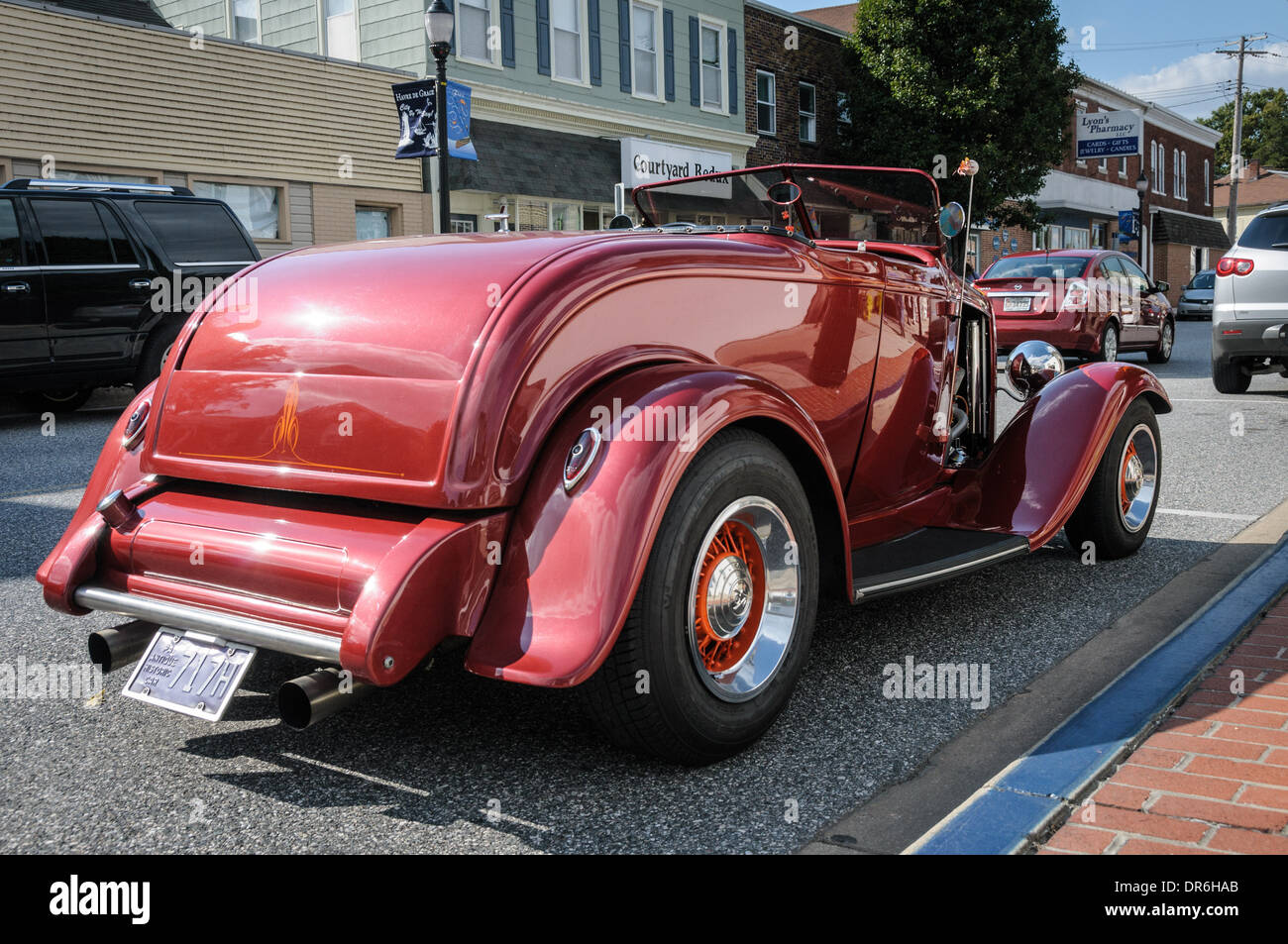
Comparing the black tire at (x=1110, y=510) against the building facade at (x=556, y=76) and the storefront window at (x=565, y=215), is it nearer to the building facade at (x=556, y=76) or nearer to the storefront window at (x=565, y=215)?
the building facade at (x=556, y=76)

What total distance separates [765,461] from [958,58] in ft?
85.7

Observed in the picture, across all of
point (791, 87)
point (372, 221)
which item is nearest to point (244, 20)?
point (372, 221)

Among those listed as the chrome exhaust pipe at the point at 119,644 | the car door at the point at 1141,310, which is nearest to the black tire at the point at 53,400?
the chrome exhaust pipe at the point at 119,644

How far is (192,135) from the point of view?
1652cm

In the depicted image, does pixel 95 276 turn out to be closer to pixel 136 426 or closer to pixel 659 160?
pixel 136 426

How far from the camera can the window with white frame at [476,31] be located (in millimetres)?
19656

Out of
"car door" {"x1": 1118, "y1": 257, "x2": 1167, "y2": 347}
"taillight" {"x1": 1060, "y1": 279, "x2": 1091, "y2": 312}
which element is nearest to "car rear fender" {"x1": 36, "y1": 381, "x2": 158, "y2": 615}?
"taillight" {"x1": 1060, "y1": 279, "x2": 1091, "y2": 312}

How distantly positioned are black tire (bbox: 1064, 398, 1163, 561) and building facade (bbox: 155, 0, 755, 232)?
15594 millimetres

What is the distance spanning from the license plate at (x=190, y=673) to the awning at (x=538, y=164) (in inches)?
685

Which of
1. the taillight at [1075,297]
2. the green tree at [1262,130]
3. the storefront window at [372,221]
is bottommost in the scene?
the taillight at [1075,297]

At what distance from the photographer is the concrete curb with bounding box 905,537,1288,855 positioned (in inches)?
98.8

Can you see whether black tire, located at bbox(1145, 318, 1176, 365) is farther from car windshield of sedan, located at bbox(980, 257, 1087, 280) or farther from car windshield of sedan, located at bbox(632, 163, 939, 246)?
car windshield of sedan, located at bbox(632, 163, 939, 246)
